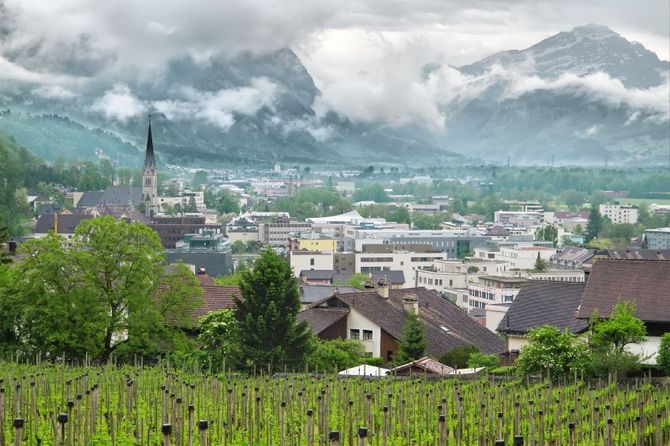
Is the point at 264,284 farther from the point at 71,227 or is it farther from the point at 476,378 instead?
the point at 71,227

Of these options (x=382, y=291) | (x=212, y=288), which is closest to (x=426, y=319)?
(x=382, y=291)

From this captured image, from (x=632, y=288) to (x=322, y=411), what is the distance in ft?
59.9

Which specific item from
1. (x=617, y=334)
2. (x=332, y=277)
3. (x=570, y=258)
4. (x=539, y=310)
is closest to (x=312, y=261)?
(x=332, y=277)

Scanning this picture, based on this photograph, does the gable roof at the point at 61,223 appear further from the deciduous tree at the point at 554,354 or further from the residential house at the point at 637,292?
the deciduous tree at the point at 554,354

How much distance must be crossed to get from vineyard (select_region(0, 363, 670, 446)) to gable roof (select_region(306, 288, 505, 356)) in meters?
18.3

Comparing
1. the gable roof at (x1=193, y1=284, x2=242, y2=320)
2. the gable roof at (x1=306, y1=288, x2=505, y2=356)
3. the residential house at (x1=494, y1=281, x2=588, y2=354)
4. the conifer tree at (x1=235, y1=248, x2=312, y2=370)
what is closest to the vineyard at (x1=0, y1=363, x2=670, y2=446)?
the conifer tree at (x1=235, y1=248, x2=312, y2=370)

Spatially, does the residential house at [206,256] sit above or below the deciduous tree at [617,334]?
below

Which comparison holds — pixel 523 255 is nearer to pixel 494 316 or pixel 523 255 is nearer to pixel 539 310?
pixel 494 316

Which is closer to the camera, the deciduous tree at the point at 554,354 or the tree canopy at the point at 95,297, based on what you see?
the deciduous tree at the point at 554,354

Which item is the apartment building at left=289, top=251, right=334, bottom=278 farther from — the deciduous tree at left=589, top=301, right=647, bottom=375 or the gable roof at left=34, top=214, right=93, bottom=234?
the deciduous tree at left=589, top=301, right=647, bottom=375

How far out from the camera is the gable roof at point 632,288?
40.4m

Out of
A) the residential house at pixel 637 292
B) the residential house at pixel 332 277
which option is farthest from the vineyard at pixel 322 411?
the residential house at pixel 332 277

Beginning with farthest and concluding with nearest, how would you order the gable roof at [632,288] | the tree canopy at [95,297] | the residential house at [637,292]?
the tree canopy at [95,297], the gable roof at [632,288], the residential house at [637,292]

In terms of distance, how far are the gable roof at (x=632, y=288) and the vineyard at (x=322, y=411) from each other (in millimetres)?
5133
